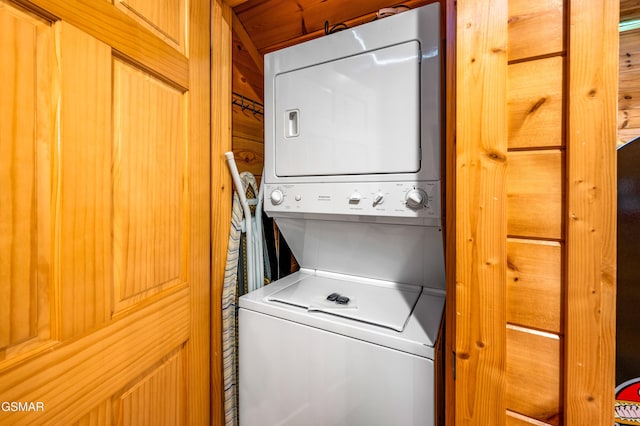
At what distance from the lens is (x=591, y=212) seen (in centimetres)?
62

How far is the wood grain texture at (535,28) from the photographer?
656 mm

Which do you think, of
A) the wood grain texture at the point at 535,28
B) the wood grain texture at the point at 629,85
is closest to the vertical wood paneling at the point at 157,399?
the wood grain texture at the point at 535,28

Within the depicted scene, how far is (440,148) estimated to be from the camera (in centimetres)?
104

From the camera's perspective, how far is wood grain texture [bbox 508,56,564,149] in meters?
0.66

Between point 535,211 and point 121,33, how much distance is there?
1288 millimetres

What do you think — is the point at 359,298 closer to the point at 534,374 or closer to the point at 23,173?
the point at 534,374

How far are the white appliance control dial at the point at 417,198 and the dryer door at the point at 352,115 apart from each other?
0.29 feet

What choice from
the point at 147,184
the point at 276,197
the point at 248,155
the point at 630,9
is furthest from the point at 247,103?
the point at 630,9

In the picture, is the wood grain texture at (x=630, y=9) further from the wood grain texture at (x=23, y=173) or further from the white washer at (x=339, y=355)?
the wood grain texture at (x=23, y=173)

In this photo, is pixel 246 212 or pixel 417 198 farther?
pixel 246 212

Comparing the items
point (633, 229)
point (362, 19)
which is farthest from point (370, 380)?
point (362, 19)

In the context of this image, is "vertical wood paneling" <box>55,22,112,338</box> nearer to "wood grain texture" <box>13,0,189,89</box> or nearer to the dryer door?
"wood grain texture" <box>13,0,189,89</box>

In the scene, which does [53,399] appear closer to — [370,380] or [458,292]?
[370,380]

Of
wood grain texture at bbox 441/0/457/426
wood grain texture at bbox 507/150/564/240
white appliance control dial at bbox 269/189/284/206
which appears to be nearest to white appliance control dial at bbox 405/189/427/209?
wood grain texture at bbox 441/0/457/426
